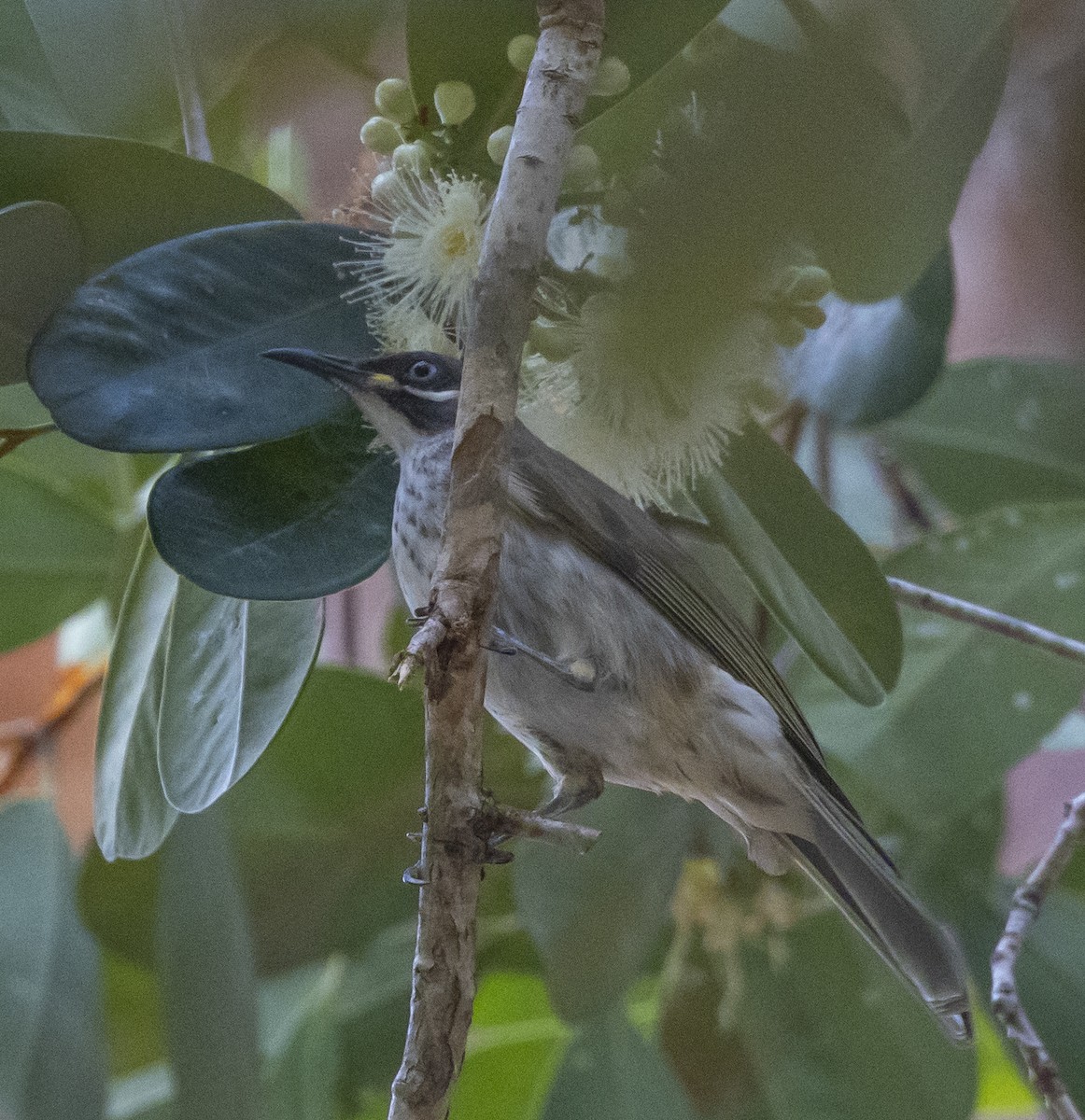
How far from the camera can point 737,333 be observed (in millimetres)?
907

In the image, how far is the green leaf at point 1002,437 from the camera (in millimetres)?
1780

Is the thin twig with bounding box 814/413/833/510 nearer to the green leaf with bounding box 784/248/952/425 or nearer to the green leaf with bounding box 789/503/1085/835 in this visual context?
the green leaf with bounding box 784/248/952/425

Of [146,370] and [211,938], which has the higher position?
[146,370]

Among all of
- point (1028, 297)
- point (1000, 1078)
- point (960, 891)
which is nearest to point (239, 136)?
point (960, 891)

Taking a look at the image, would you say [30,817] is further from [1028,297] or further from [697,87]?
[1028,297]

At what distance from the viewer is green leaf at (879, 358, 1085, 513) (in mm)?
1780

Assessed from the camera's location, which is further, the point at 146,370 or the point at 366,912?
the point at 366,912

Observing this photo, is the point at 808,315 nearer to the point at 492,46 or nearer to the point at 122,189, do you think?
the point at 492,46

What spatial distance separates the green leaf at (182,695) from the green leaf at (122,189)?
260mm

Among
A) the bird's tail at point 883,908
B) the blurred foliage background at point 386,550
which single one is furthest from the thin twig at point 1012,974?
the blurred foliage background at point 386,550

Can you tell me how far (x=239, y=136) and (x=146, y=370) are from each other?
539mm

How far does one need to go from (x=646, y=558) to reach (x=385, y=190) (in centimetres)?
42

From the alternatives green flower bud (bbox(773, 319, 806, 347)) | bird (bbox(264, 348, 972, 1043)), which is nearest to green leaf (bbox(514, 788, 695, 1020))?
bird (bbox(264, 348, 972, 1043))

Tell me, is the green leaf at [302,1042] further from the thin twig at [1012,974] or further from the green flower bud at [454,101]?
the green flower bud at [454,101]
